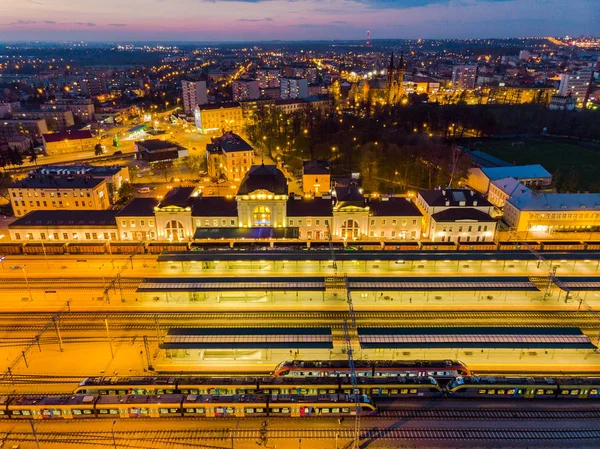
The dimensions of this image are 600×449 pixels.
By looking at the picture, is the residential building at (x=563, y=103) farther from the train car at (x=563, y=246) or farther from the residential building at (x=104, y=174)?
the residential building at (x=104, y=174)

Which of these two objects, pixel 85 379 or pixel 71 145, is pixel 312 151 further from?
pixel 85 379

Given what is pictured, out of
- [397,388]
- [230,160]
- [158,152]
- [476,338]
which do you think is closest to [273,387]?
[397,388]

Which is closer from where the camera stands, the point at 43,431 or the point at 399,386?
the point at 43,431

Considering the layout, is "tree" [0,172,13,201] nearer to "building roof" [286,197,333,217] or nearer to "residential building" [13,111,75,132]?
"building roof" [286,197,333,217]

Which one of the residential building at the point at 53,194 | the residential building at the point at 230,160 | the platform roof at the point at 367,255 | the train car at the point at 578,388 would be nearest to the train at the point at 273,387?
the train car at the point at 578,388

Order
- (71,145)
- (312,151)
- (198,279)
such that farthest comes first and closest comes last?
(71,145) → (312,151) → (198,279)

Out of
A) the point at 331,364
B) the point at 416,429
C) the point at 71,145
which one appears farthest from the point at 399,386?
the point at 71,145
